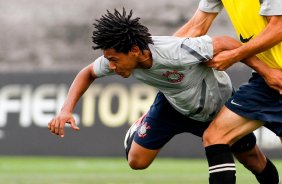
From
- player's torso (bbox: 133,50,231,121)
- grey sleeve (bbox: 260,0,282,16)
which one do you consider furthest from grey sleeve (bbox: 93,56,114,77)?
grey sleeve (bbox: 260,0,282,16)

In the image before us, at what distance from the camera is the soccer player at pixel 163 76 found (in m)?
6.93

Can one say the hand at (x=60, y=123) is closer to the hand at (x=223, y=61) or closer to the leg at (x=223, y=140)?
the leg at (x=223, y=140)

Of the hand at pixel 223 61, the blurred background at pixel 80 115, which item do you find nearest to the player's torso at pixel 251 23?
the hand at pixel 223 61

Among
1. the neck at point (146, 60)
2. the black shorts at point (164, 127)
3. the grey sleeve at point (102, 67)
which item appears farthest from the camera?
the black shorts at point (164, 127)

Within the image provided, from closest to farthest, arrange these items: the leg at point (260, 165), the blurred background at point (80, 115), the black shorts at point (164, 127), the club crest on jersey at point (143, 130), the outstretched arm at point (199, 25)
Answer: the outstretched arm at point (199, 25)
the black shorts at point (164, 127)
the leg at point (260, 165)
the club crest on jersey at point (143, 130)
the blurred background at point (80, 115)

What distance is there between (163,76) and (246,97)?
639 mm

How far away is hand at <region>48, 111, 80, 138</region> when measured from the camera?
714cm

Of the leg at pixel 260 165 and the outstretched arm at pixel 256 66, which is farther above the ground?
the outstretched arm at pixel 256 66

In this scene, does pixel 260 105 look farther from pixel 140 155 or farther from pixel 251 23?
pixel 140 155

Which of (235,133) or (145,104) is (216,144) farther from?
(145,104)

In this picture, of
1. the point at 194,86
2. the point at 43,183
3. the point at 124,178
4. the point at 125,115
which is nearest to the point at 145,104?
the point at 125,115

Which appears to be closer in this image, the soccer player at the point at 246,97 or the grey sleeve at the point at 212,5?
the soccer player at the point at 246,97

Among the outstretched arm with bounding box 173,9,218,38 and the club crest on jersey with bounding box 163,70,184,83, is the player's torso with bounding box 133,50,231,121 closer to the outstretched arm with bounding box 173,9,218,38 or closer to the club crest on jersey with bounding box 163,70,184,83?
the club crest on jersey with bounding box 163,70,184,83

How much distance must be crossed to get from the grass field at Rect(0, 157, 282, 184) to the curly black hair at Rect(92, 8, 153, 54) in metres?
3.97
